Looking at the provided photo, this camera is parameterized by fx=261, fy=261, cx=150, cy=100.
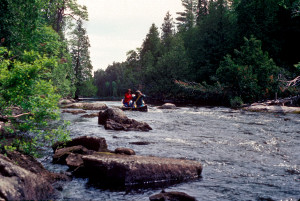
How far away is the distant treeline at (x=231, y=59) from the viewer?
90.8ft

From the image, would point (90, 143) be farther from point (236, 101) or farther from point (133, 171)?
point (236, 101)

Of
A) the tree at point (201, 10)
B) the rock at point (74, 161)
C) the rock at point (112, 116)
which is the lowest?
the rock at point (74, 161)

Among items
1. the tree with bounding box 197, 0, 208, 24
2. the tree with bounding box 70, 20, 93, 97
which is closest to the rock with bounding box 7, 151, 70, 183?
the tree with bounding box 70, 20, 93, 97

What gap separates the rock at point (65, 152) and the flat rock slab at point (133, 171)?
1122 millimetres

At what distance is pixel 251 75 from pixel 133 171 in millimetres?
24272

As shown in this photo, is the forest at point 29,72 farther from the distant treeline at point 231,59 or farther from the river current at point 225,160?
the distant treeline at point 231,59

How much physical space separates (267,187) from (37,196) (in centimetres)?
444

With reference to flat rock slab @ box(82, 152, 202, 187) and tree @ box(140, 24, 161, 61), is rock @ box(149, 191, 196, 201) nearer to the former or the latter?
flat rock slab @ box(82, 152, 202, 187)

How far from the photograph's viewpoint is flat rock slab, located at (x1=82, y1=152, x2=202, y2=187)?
5504 millimetres

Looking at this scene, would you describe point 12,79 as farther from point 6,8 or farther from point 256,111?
point 256,111

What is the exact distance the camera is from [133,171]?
18.1 feet

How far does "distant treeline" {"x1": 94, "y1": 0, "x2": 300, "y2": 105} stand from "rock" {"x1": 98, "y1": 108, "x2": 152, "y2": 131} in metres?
14.4

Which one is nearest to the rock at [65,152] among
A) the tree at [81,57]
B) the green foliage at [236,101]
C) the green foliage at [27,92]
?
the green foliage at [27,92]

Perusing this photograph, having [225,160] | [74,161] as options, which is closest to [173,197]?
[74,161]
